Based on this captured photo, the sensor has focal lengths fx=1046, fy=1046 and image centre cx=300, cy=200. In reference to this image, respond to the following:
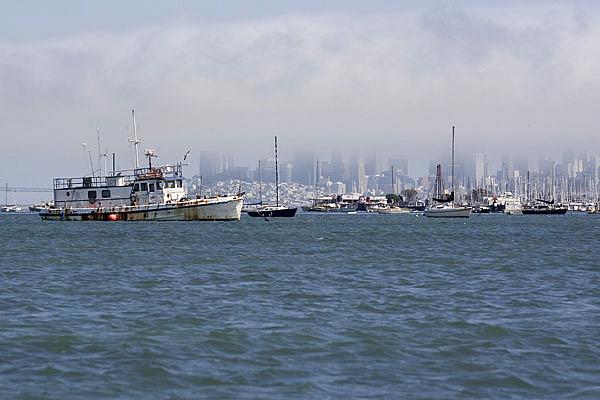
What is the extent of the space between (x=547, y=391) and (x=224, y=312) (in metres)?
10.5

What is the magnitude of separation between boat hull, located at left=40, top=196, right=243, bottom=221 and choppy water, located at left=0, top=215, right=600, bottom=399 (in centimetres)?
6007

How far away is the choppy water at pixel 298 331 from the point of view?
1702cm

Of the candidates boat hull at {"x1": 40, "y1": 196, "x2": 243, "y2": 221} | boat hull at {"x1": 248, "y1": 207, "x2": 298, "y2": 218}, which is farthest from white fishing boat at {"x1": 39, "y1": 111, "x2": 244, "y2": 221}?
boat hull at {"x1": 248, "y1": 207, "x2": 298, "y2": 218}

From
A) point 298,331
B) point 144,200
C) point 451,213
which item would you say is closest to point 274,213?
point 451,213

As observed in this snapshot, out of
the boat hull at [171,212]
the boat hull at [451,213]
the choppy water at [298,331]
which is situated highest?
the boat hull at [171,212]

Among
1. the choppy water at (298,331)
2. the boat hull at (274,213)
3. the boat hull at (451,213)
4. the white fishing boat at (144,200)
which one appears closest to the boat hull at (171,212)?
the white fishing boat at (144,200)

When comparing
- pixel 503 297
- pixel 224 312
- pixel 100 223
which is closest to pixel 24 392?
pixel 224 312

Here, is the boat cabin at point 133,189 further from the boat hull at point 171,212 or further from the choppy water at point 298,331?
the choppy water at point 298,331

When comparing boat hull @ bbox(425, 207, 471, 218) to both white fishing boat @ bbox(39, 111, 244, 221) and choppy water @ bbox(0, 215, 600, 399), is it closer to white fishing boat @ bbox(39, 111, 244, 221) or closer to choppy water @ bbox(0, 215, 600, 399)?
white fishing boat @ bbox(39, 111, 244, 221)

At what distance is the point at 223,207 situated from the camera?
108 metres

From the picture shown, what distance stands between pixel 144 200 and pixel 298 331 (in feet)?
276

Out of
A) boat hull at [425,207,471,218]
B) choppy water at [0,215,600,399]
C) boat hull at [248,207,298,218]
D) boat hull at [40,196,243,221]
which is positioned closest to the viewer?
choppy water at [0,215,600,399]

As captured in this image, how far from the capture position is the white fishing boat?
10331cm

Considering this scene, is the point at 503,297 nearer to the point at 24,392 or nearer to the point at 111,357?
the point at 111,357
